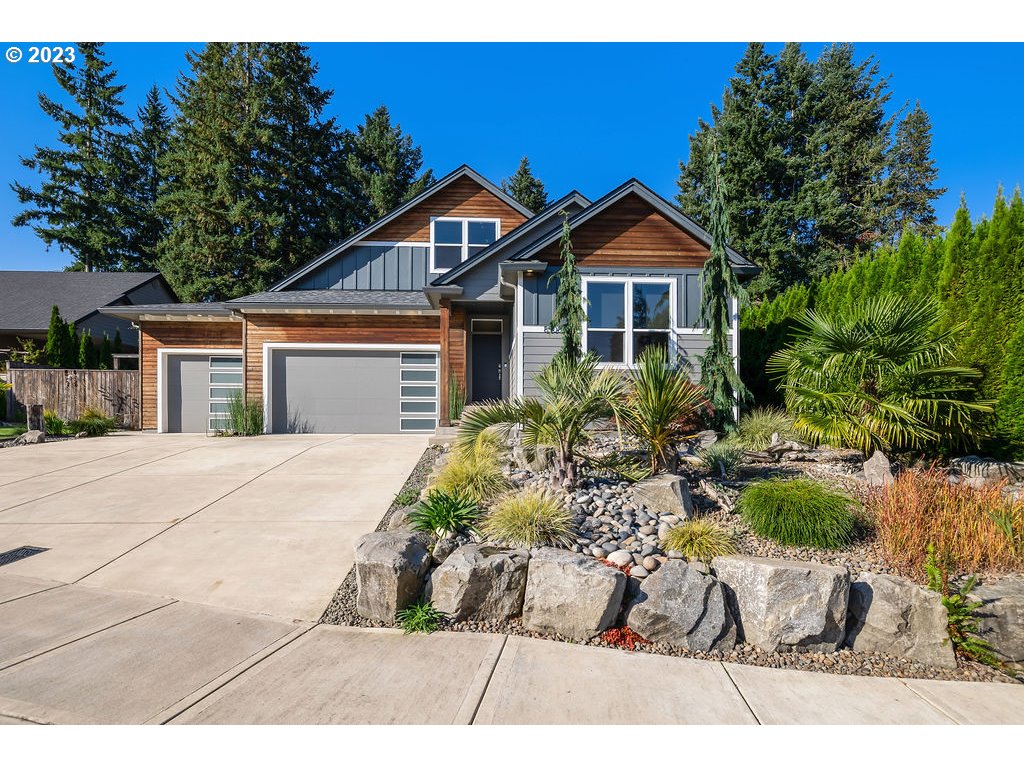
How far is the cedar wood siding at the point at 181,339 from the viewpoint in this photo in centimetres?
1279

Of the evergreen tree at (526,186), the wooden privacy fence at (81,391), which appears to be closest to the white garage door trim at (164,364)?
the wooden privacy fence at (81,391)

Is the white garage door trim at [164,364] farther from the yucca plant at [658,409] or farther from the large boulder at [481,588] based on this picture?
the large boulder at [481,588]

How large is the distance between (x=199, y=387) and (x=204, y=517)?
9108mm

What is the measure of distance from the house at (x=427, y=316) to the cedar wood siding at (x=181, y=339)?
27 mm

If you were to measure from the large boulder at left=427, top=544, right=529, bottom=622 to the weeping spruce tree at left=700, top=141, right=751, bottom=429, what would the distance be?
16.8ft

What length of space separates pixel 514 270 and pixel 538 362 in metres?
1.82

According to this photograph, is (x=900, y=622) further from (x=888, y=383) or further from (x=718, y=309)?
(x=718, y=309)

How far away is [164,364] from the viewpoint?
507 inches

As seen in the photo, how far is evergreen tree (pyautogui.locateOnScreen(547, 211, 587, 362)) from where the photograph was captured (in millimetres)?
8688

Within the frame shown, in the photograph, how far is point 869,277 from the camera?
928cm

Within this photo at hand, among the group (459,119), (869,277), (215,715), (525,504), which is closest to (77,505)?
(215,715)

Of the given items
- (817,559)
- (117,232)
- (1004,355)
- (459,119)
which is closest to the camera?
(817,559)

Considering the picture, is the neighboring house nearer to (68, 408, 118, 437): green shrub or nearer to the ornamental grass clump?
(68, 408, 118, 437): green shrub

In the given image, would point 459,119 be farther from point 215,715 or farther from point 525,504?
point 215,715
